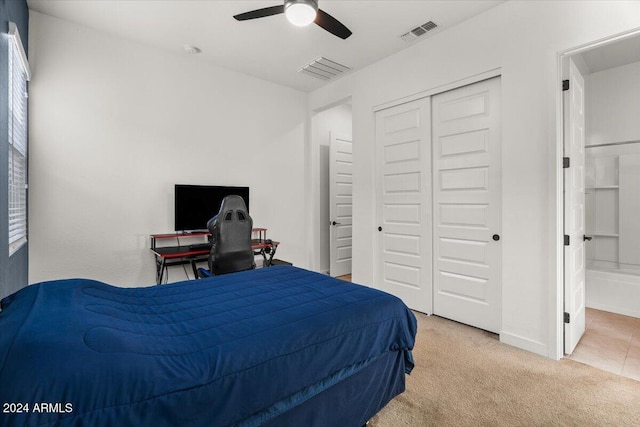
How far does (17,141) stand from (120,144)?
0.92m

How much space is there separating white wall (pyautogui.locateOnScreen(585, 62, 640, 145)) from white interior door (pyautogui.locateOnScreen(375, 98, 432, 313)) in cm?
242

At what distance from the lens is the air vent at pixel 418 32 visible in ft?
10.3

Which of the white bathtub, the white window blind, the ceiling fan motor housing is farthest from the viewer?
the white bathtub

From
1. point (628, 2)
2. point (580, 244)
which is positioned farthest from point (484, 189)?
point (628, 2)

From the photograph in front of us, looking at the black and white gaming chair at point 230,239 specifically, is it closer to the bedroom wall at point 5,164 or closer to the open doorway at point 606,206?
the bedroom wall at point 5,164

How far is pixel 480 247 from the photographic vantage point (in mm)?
3023

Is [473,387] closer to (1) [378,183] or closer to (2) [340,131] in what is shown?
(1) [378,183]

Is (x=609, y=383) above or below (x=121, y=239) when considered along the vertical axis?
below

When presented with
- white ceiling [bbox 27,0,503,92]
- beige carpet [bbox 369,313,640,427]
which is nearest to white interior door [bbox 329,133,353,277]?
white ceiling [bbox 27,0,503,92]

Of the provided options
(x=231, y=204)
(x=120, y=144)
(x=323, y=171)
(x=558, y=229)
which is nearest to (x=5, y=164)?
(x=120, y=144)

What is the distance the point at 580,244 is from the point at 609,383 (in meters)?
1.16

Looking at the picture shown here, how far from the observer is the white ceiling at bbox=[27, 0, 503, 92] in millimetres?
2855

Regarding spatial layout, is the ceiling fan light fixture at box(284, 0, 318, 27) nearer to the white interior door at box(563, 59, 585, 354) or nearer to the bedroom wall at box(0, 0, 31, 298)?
the bedroom wall at box(0, 0, 31, 298)

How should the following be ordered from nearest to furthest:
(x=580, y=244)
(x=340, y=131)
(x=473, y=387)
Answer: (x=473, y=387) → (x=580, y=244) → (x=340, y=131)
